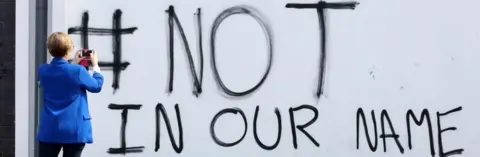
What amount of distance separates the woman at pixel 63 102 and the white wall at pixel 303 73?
1.04 m

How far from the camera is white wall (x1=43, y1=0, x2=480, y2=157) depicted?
5012 millimetres

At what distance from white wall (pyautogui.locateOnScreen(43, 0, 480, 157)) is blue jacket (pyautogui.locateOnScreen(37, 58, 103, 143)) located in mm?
1067

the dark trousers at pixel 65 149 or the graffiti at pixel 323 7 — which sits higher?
the graffiti at pixel 323 7

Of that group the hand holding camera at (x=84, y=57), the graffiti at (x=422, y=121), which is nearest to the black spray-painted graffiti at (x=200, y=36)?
the graffiti at (x=422, y=121)

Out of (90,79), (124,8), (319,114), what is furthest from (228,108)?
(90,79)

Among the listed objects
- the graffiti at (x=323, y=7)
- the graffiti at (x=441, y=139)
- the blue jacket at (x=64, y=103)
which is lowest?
the graffiti at (x=441, y=139)

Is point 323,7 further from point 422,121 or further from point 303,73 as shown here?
point 422,121

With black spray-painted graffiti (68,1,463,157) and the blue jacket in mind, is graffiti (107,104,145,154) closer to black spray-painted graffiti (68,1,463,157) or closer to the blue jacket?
black spray-painted graffiti (68,1,463,157)

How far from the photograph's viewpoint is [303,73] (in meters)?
5.03

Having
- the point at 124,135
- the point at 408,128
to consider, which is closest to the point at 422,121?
the point at 408,128

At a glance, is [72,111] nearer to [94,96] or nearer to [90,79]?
[90,79]

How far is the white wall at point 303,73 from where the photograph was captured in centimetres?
501
